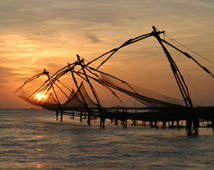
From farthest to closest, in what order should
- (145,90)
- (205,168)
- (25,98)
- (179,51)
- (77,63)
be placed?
(25,98)
(77,63)
(145,90)
(179,51)
(205,168)

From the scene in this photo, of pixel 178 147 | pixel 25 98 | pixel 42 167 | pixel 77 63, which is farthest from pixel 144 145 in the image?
pixel 25 98

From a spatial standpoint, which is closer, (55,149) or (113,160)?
(113,160)

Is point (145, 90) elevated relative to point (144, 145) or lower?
elevated

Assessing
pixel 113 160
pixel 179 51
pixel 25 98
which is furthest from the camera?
pixel 25 98

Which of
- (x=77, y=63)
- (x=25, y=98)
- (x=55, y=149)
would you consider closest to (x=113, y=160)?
(x=55, y=149)

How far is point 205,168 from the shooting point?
460 inches

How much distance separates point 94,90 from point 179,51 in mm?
12775

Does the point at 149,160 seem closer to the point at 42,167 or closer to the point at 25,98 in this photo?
the point at 42,167

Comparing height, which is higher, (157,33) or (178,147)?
(157,33)

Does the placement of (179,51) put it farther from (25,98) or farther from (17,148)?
(25,98)

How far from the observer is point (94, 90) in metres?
28.1

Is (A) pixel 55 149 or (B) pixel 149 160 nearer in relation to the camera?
(B) pixel 149 160

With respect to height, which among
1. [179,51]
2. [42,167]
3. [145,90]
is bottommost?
[42,167]

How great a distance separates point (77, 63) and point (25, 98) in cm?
1175
